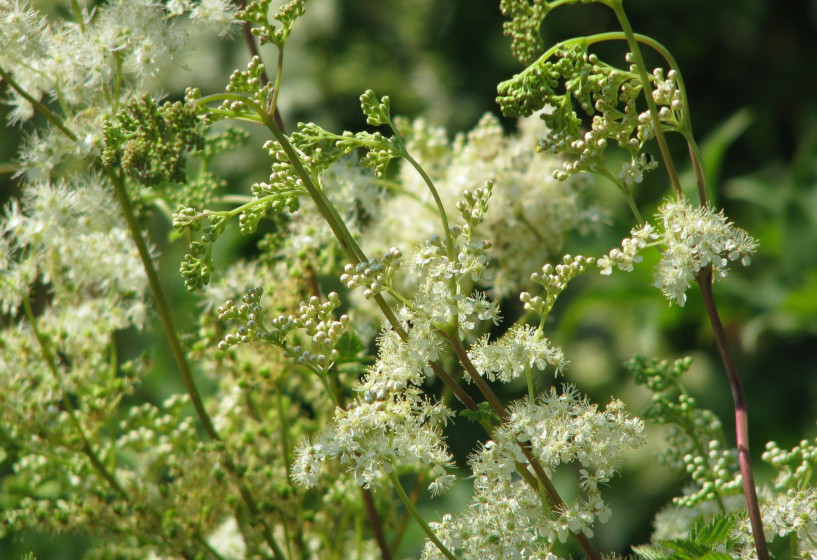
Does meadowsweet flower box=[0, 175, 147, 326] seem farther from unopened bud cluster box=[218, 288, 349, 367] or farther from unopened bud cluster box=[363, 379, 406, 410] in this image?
unopened bud cluster box=[363, 379, 406, 410]

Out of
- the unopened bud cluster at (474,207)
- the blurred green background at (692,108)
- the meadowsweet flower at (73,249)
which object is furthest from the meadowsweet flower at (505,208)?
the blurred green background at (692,108)

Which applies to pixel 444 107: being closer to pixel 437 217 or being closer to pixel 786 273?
pixel 786 273

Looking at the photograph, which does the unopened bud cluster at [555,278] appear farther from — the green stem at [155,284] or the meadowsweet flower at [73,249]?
the meadowsweet flower at [73,249]

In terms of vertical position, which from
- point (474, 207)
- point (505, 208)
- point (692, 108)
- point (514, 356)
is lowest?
point (514, 356)

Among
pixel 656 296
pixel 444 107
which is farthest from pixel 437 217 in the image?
pixel 444 107

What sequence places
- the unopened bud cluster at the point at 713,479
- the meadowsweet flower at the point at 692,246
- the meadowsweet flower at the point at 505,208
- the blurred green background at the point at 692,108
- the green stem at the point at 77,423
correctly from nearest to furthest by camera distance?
the meadowsweet flower at the point at 692,246 → the unopened bud cluster at the point at 713,479 → the green stem at the point at 77,423 → the meadowsweet flower at the point at 505,208 → the blurred green background at the point at 692,108

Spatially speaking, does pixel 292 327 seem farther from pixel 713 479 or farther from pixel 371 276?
pixel 713 479

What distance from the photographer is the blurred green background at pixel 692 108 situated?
2863 millimetres

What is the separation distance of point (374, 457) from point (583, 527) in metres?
0.17

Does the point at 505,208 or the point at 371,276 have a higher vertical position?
the point at 505,208

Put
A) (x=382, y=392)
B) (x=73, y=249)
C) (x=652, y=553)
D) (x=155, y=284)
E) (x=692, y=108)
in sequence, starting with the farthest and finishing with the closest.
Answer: (x=692, y=108) < (x=73, y=249) < (x=155, y=284) < (x=652, y=553) < (x=382, y=392)

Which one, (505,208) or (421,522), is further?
(505,208)

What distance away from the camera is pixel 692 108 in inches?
147

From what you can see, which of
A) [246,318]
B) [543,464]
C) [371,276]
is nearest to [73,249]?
[246,318]
